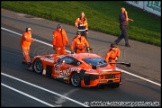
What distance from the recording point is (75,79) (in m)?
22.0

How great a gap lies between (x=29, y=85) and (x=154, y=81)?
17.3ft

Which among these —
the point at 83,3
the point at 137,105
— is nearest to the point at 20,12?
the point at 83,3

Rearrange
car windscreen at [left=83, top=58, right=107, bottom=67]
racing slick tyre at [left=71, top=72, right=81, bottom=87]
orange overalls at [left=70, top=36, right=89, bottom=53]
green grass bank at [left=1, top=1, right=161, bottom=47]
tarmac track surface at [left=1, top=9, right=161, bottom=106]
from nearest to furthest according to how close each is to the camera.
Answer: tarmac track surface at [left=1, top=9, right=161, bottom=106], racing slick tyre at [left=71, top=72, right=81, bottom=87], car windscreen at [left=83, top=58, right=107, bottom=67], orange overalls at [left=70, top=36, right=89, bottom=53], green grass bank at [left=1, top=1, right=161, bottom=47]

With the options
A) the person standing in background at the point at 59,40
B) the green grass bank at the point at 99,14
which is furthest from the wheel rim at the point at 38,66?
the green grass bank at the point at 99,14

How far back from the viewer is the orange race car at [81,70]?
21.5 m

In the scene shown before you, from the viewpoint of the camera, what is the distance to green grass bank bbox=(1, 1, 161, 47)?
3222cm

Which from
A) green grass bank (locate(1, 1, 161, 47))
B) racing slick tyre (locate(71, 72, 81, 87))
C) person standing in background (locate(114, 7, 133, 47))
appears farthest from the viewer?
green grass bank (locate(1, 1, 161, 47))

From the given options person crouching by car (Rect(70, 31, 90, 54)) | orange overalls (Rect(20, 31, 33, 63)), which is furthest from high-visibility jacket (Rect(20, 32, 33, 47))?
person crouching by car (Rect(70, 31, 90, 54))

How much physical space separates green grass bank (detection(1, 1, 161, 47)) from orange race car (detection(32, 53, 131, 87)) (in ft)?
27.4

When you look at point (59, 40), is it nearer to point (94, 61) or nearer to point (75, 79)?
point (94, 61)

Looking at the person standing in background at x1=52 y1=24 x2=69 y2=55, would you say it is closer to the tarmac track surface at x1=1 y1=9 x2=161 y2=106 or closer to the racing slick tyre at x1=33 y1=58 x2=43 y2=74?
the tarmac track surface at x1=1 y1=9 x2=161 y2=106

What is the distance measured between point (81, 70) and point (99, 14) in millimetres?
15504

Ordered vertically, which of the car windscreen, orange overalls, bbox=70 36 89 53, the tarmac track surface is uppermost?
orange overalls, bbox=70 36 89 53

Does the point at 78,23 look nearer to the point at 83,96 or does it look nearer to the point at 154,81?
the point at 154,81
